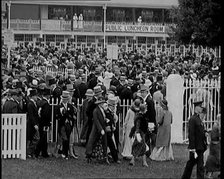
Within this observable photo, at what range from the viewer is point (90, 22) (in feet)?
193

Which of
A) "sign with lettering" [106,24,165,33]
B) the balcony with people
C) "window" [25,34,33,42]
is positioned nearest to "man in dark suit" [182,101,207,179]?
the balcony with people

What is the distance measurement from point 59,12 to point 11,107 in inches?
1839

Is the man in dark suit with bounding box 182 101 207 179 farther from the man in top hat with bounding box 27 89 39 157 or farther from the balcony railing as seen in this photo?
the balcony railing

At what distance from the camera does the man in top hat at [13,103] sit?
15.9 metres

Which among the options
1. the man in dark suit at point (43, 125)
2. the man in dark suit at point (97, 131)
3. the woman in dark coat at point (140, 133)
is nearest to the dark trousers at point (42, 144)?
the man in dark suit at point (43, 125)

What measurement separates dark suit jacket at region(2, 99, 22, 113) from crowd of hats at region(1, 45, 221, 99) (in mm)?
849

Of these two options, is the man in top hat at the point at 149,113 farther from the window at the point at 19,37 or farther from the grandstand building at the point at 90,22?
the window at the point at 19,37

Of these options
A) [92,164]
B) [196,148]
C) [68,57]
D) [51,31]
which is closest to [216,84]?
[92,164]

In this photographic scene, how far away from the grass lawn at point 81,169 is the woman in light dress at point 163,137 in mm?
270

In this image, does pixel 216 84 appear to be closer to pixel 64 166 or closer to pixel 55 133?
pixel 55 133

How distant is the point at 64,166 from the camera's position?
14773mm

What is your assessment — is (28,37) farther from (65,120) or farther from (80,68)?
(65,120)

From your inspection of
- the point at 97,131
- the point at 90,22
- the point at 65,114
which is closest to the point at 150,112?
the point at 97,131

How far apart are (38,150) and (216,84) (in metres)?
6.05
